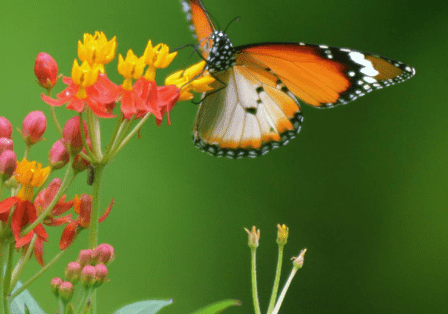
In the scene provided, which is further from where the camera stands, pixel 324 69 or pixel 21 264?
pixel 324 69

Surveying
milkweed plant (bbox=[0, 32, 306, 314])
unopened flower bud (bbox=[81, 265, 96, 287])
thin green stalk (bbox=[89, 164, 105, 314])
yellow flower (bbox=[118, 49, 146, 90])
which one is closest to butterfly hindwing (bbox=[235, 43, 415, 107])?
yellow flower (bbox=[118, 49, 146, 90])

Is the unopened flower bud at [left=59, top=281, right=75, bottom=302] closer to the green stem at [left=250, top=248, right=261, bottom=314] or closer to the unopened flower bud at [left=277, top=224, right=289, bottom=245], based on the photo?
the green stem at [left=250, top=248, right=261, bottom=314]

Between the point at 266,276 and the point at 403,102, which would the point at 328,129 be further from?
the point at 266,276

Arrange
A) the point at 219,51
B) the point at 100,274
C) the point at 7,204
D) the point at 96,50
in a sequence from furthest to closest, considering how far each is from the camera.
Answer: the point at 219,51 < the point at 96,50 < the point at 100,274 < the point at 7,204

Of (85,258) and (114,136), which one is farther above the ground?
(114,136)

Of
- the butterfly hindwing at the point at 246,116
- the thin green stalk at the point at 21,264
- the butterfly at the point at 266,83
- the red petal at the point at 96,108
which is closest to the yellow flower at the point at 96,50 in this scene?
the red petal at the point at 96,108

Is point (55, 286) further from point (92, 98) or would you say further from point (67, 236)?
point (92, 98)

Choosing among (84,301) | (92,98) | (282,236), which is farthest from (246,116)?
(84,301)

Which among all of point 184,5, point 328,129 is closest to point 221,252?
point 328,129
